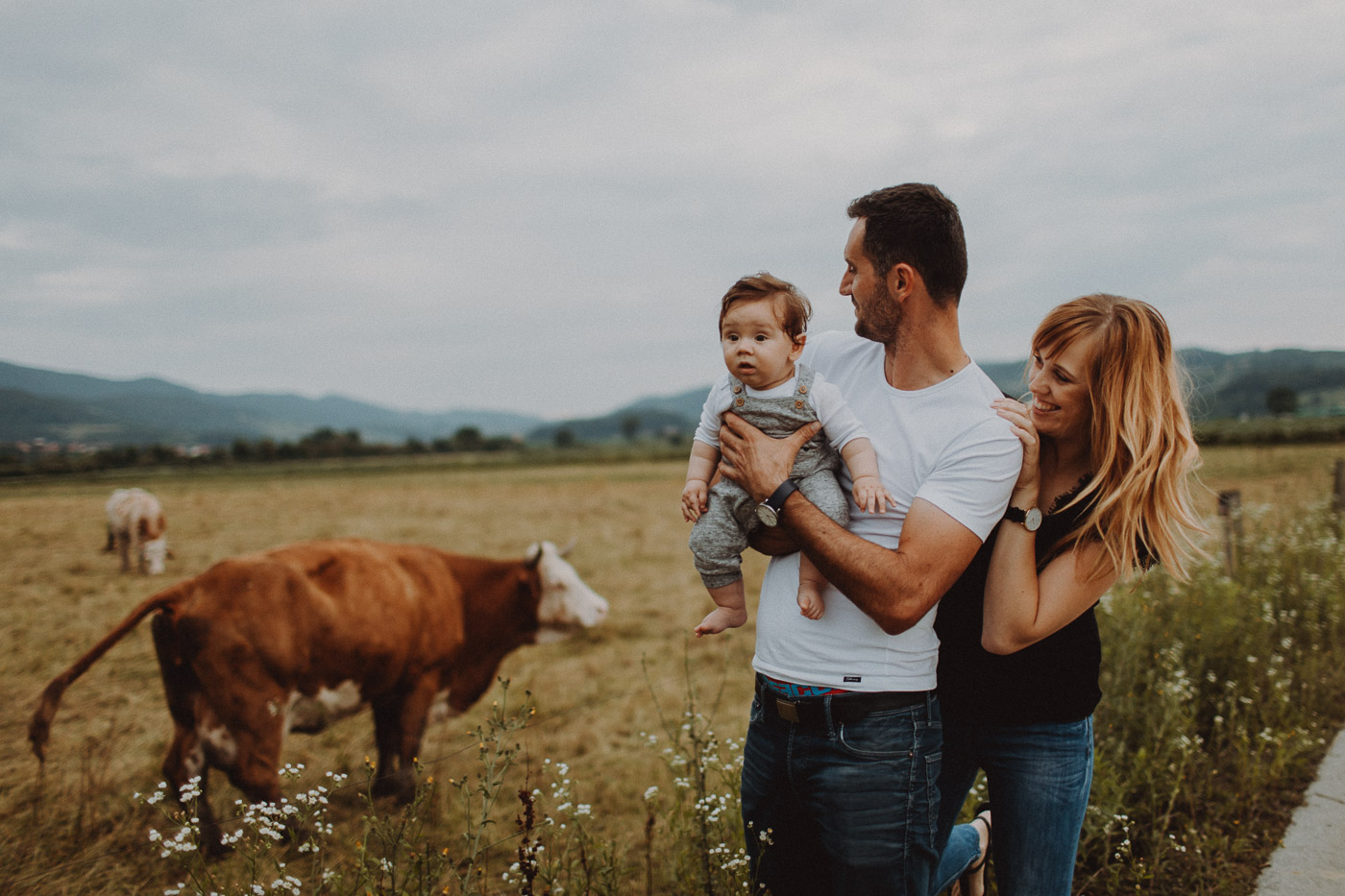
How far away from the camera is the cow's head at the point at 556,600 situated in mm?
7039

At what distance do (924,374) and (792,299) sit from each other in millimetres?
520

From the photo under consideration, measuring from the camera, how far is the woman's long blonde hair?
1.97 metres

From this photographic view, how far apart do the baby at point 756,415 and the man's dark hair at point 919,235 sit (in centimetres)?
39

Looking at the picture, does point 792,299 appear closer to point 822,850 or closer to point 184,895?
point 822,850

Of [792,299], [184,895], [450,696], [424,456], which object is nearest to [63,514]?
[450,696]

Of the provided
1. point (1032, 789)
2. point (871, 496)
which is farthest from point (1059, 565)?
point (1032, 789)

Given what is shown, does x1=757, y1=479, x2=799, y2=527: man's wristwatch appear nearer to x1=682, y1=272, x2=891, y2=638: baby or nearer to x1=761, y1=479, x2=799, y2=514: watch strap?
x1=761, y1=479, x2=799, y2=514: watch strap

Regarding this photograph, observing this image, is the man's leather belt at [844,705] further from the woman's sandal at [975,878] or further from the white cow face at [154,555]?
the white cow face at [154,555]

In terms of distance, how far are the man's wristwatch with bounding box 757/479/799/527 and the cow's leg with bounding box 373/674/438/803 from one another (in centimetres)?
459

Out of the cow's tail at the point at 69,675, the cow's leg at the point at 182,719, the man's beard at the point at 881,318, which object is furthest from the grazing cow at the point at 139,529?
Result: the man's beard at the point at 881,318

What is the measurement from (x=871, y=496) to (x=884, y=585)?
27 centimetres

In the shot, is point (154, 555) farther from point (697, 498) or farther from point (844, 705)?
point (844, 705)

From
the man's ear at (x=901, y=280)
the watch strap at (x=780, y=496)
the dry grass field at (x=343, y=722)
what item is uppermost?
the man's ear at (x=901, y=280)

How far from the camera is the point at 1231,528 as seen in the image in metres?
7.90
